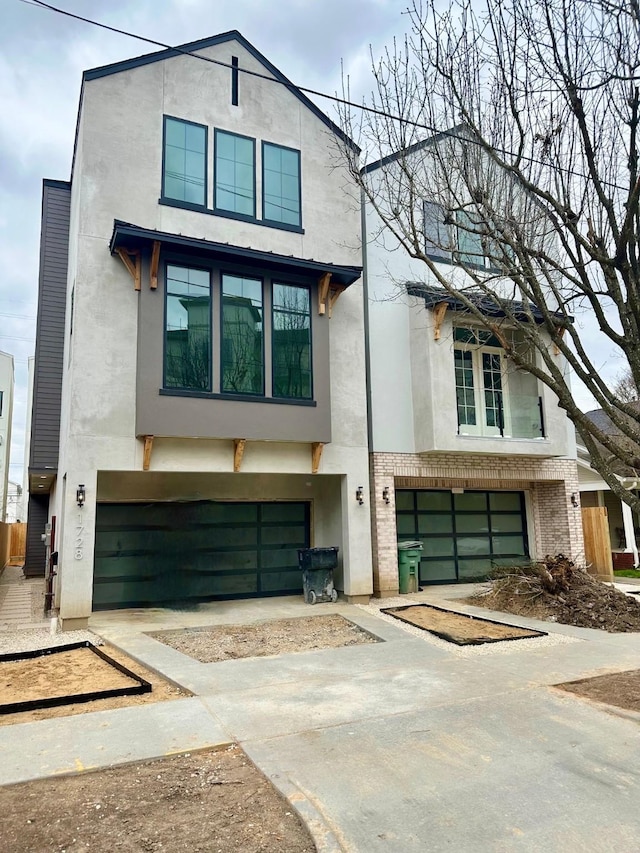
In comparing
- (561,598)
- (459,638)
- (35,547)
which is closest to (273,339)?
(459,638)

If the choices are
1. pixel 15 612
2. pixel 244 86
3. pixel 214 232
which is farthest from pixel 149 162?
→ pixel 15 612

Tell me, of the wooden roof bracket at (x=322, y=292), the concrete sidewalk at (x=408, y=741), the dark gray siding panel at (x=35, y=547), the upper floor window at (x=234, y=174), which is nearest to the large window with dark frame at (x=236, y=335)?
the wooden roof bracket at (x=322, y=292)

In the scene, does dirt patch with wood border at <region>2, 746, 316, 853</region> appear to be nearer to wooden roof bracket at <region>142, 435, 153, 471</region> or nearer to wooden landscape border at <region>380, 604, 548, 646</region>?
wooden landscape border at <region>380, 604, 548, 646</region>

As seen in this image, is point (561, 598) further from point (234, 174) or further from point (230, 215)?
point (234, 174)

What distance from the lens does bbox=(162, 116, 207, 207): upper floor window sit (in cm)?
1042

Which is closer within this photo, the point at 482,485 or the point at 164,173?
the point at 164,173

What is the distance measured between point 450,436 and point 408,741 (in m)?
7.73

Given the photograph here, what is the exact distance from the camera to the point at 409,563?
1195cm

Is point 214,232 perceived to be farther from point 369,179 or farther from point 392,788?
point 392,788

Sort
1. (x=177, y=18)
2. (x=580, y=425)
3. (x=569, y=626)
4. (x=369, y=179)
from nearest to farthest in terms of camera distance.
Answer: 1. (x=580, y=425)
2. (x=177, y=18)
3. (x=569, y=626)
4. (x=369, y=179)

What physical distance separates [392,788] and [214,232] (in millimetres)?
9165

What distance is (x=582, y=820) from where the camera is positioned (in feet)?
10.8

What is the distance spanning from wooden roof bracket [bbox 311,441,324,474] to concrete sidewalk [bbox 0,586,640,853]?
393 centimetres

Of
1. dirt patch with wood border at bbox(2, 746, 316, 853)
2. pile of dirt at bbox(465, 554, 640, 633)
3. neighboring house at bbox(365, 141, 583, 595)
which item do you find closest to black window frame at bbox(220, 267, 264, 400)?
neighboring house at bbox(365, 141, 583, 595)
